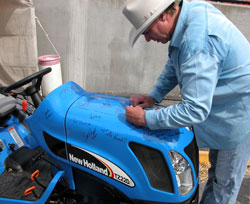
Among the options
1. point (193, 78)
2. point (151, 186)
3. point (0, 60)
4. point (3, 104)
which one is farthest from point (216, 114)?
point (0, 60)

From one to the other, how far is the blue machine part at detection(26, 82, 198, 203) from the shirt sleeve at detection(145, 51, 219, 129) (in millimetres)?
156

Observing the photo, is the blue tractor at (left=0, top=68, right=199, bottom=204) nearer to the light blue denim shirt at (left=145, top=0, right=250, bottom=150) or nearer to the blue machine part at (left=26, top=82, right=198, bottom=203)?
the blue machine part at (left=26, top=82, right=198, bottom=203)

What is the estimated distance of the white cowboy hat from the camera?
48.8 inches

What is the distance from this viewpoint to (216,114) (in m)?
1.52

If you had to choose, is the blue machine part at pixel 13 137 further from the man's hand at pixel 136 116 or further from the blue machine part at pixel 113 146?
the man's hand at pixel 136 116

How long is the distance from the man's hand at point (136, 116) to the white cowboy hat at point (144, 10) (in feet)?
1.58

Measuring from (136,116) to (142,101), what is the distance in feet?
1.47

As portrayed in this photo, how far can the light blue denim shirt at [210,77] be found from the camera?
118 cm

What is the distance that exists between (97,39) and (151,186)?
4.14m

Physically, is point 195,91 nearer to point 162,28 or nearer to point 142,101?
point 162,28

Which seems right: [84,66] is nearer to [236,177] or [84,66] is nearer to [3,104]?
[3,104]

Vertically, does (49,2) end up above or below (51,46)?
above

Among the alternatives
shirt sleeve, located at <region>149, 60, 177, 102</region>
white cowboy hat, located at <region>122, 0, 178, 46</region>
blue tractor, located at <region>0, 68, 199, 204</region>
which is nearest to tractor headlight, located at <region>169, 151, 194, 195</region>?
blue tractor, located at <region>0, 68, 199, 204</region>

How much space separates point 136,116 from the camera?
4.42 feet
